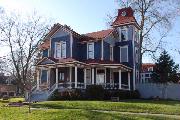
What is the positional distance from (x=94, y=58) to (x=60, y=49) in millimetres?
4122

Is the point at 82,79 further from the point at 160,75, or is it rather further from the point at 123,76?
the point at 160,75

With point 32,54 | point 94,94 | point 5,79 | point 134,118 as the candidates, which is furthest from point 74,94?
point 5,79

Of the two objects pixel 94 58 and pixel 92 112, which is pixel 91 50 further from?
pixel 92 112

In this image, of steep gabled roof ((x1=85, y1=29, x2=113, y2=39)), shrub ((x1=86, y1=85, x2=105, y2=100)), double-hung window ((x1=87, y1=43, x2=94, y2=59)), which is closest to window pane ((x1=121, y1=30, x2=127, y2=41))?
steep gabled roof ((x1=85, y1=29, x2=113, y2=39))

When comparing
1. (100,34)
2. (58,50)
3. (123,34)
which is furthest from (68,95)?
(123,34)

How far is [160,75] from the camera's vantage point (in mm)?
40094

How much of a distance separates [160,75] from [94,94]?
28.0ft

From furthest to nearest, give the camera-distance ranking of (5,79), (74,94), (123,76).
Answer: (5,79) → (123,76) → (74,94)

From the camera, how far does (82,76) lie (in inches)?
1601

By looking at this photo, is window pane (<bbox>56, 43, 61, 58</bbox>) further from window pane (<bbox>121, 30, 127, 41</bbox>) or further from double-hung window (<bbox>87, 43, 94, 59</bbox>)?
window pane (<bbox>121, 30, 127, 41</bbox>)

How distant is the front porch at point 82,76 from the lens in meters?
38.1

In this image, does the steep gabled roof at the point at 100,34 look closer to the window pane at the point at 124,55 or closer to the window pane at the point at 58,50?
the window pane at the point at 124,55

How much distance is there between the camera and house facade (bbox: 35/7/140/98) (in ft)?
128

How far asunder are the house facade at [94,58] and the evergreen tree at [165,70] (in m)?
3.15
